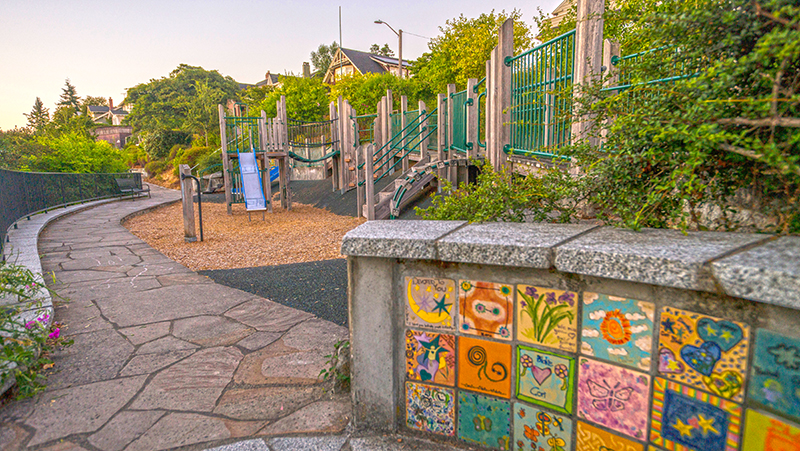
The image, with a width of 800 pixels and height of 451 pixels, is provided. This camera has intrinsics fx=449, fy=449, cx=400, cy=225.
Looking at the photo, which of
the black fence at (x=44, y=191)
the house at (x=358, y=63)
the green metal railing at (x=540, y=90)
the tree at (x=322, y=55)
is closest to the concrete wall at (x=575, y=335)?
the green metal railing at (x=540, y=90)

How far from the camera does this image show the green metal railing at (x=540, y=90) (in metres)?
4.53

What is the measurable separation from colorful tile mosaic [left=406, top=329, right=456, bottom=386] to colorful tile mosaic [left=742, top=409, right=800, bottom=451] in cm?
102

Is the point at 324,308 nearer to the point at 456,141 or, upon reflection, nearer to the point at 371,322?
the point at 371,322

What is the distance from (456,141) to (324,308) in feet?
21.2

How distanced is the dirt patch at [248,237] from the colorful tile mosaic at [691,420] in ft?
18.1

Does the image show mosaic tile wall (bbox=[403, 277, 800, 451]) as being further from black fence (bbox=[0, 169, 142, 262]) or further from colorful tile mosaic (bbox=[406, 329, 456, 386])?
black fence (bbox=[0, 169, 142, 262])

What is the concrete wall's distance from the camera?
1.29 metres

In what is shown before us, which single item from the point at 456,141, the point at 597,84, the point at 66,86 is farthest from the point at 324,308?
the point at 66,86

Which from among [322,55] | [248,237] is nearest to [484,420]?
[248,237]

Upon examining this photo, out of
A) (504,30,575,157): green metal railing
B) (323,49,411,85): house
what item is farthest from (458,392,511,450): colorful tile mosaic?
(323,49,411,85): house

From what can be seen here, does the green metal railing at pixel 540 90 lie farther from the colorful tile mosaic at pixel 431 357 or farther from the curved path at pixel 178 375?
the curved path at pixel 178 375

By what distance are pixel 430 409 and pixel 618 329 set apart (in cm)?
92

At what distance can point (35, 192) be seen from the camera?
35.6 feet

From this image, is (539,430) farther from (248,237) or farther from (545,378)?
(248,237)
